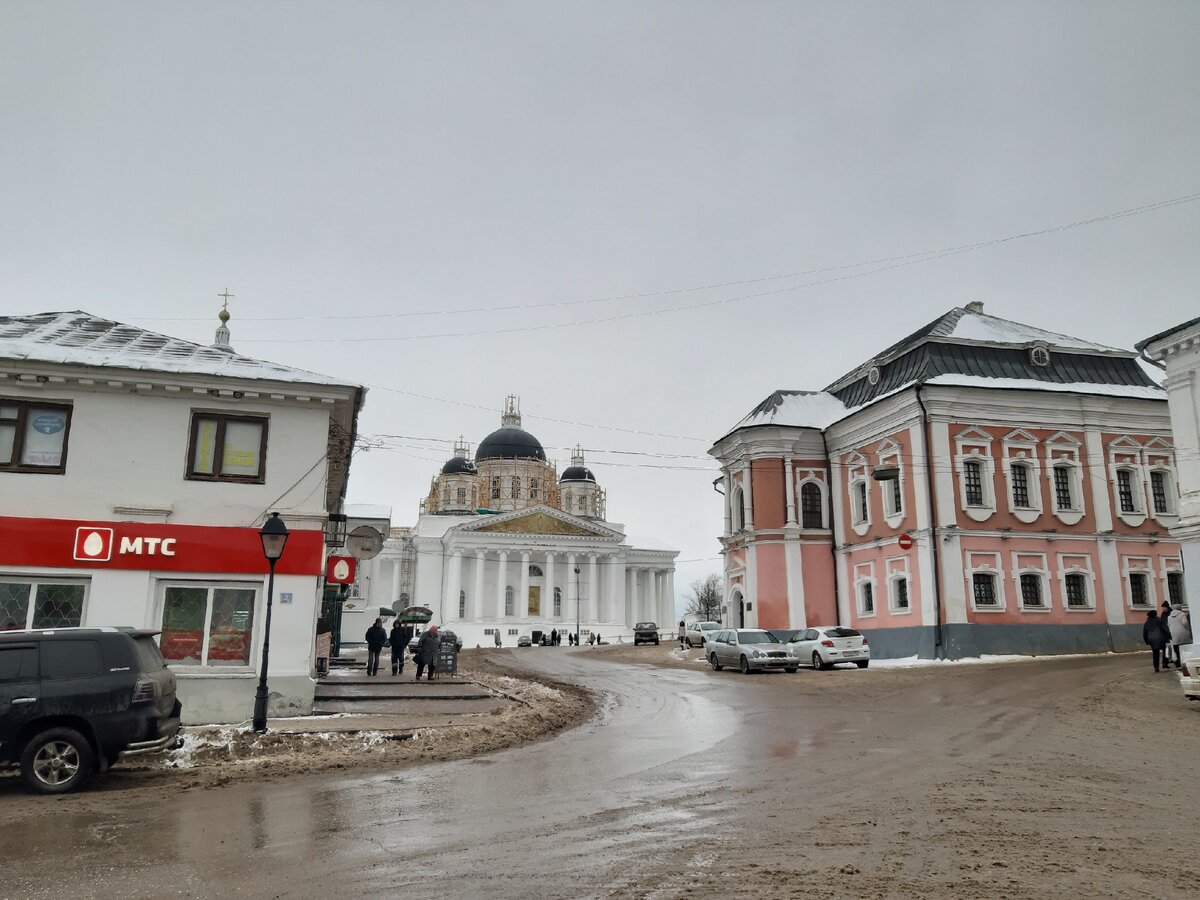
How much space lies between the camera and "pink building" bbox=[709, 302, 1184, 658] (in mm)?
33250

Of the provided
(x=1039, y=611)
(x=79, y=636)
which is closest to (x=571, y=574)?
(x=1039, y=611)

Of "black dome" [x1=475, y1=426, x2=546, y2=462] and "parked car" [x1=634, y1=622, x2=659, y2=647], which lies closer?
"parked car" [x1=634, y1=622, x2=659, y2=647]

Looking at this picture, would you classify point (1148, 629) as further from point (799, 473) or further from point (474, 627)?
point (474, 627)

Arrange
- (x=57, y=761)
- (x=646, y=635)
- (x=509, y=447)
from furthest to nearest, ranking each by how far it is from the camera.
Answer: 1. (x=509, y=447)
2. (x=646, y=635)
3. (x=57, y=761)

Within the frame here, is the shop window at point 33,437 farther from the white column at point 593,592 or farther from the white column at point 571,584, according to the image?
the white column at point 593,592

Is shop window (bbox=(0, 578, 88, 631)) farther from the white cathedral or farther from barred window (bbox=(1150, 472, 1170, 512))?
the white cathedral

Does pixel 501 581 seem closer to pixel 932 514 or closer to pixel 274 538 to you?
pixel 932 514

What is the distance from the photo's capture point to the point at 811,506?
133 feet

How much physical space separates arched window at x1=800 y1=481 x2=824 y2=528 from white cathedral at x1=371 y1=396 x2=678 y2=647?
4037cm

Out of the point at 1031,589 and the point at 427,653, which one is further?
the point at 1031,589

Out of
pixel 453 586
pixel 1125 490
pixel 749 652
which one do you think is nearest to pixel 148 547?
pixel 749 652

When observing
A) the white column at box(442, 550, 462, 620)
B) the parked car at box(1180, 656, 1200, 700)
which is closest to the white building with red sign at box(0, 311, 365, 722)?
the parked car at box(1180, 656, 1200, 700)

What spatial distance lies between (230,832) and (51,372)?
11623 millimetres

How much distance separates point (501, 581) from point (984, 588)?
5593 centimetres
